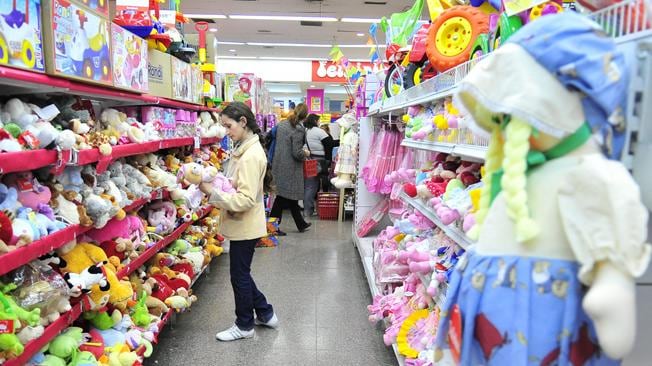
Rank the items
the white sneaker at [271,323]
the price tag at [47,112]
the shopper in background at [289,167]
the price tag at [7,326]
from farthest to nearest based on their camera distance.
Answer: the shopper in background at [289,167], the white sneaker at [271,323], the price tag at [47,112], the price tag at [7,326]

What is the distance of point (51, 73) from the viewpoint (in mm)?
1880

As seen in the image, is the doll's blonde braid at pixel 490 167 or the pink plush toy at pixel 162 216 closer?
the doll's blonde braid at pixel 490 167

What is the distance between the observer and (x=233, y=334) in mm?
3279

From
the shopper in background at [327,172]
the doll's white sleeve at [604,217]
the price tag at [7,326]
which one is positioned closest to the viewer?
the doll's white sleeve at [604,217]

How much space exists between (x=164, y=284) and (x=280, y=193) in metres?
3.46

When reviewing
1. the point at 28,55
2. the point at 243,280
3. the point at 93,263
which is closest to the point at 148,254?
the point at 243,280

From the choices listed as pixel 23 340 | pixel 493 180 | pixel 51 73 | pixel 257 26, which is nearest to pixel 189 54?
pixel 51 73

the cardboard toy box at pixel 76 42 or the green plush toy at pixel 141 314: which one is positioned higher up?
the cardboard toy box at pixel 76 42

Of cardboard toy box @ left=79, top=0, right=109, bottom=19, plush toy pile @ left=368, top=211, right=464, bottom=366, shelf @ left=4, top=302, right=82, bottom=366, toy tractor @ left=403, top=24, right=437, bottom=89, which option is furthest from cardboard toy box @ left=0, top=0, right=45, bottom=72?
toy tractor @ left=403, top=24, right=437, bottom=89

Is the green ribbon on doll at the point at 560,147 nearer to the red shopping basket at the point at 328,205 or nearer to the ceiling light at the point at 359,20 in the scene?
the red shopping basket at the point at 328,205

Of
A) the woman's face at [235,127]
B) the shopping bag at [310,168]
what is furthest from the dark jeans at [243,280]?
the shopping bag at [310,168]

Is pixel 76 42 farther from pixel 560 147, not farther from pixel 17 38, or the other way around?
pixel 560 147

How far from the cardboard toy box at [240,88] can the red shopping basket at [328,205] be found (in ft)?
6.16

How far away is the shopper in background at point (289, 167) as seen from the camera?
21.8 ft
